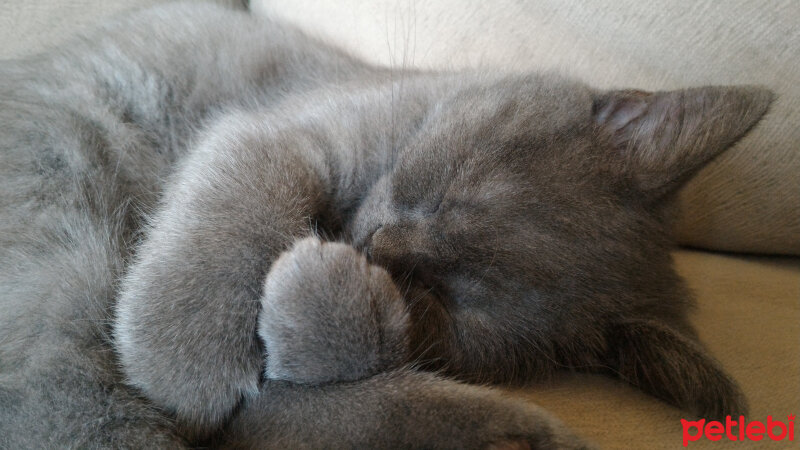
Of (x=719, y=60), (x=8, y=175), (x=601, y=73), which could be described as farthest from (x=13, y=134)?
(x=719, y=60)

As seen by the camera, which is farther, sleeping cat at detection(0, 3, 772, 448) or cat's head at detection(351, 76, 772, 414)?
cat's head at detection(351, 76, 772, 414)

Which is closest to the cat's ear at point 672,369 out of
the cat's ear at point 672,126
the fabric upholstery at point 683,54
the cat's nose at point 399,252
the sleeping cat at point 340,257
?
the sleeping cat at point 340,257

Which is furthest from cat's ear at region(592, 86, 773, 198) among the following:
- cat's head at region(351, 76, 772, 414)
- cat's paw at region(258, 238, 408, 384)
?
cat's paw at region(258, 238, 408, 384)

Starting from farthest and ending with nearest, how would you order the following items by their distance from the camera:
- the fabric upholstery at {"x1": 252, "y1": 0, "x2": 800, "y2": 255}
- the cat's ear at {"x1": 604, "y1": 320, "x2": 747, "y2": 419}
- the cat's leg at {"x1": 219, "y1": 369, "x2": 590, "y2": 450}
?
the fabric upholstery at {"x1": 252, "y1": 0, "x2": 800, "y2": 255} → the cat's ear at {"x1": 604, "y1": 320, "x2": 747, "y2": 419} → the cat's leg at {"x1": 219, "y1": 369, "x2": 590, "y2": 450}

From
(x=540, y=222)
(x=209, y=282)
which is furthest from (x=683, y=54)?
(x=209, y=282)

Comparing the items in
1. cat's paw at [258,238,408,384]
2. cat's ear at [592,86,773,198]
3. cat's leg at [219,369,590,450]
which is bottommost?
cat's leg at [219,369,590,450]

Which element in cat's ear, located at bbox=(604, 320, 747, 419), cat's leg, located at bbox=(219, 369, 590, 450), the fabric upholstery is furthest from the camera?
the fabric upholstery

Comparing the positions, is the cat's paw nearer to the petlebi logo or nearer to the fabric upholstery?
the petlebi logo

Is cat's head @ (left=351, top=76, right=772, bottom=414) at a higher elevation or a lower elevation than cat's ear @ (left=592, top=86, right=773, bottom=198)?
lower
